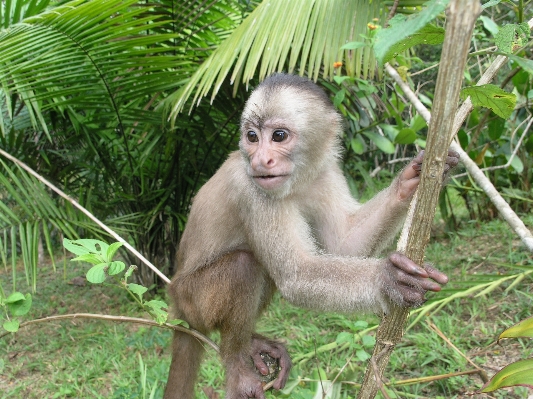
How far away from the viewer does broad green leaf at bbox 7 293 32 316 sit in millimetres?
2021

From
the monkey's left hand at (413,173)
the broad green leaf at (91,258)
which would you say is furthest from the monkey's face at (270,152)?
the broad green leaf at (91,258)

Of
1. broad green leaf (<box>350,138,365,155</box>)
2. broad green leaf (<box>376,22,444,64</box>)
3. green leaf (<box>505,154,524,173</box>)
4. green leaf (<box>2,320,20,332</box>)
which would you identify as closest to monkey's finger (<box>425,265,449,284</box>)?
broad green leaf (<box>376,22,444,64</box>)

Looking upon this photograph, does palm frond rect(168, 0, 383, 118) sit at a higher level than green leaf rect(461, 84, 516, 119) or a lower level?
lower

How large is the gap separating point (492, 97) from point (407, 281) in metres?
0.71

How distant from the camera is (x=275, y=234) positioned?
2.71m

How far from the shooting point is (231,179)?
305cm

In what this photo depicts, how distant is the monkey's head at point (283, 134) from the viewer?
2.72 m

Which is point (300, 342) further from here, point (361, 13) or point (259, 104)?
→ point (361, 13)

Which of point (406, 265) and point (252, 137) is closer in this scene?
point (406, 265)

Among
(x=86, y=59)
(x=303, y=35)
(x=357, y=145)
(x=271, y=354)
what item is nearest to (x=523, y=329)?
(x=271, y=354)

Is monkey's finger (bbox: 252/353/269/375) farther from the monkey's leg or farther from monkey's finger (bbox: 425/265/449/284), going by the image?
monkey's finger (bbox: 425/265/449/284)

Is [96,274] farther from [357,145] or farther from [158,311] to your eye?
[357,145]

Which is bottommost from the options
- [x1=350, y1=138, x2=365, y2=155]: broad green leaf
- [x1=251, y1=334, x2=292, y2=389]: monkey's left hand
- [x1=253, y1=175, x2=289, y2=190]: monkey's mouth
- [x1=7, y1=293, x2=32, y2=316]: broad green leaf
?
[x1=251, y1=334, x2=292, y2=389]: monkey's left hand

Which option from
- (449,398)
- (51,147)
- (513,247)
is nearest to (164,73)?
(51,147)
